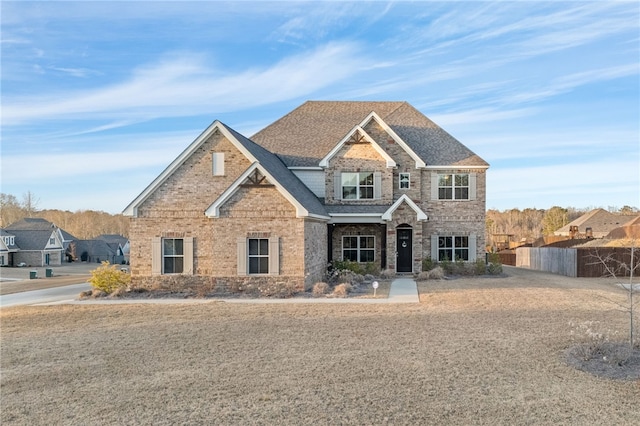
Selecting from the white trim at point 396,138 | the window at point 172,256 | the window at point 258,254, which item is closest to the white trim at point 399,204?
the white trim at point 396,138

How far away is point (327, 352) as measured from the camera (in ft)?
32.1

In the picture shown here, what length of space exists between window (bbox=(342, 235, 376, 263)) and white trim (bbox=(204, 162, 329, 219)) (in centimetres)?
766

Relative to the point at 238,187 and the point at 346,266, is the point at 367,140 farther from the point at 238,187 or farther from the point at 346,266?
the point at 238,187

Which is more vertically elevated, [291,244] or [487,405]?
[291,244]

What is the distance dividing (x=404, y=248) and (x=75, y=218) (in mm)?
98522

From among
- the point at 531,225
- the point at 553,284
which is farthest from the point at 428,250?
the point at 531,225

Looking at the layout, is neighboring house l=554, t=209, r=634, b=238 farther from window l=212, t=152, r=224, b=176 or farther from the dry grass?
window l=212, t=152, r=224, b=176

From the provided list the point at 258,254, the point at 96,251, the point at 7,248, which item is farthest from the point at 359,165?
the point at 96,251

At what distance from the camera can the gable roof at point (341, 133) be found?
26.7 meters

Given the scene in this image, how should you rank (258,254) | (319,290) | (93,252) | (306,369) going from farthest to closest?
(93,252) → (258,254) → (319,290) → (306,369)

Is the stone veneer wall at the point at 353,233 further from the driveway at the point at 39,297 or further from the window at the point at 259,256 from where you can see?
the driveway at the point at 39,297

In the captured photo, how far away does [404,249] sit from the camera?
25.7 meters

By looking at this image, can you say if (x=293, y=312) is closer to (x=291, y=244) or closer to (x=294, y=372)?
(x=291, y=244)

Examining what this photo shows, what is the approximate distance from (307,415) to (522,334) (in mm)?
6701
